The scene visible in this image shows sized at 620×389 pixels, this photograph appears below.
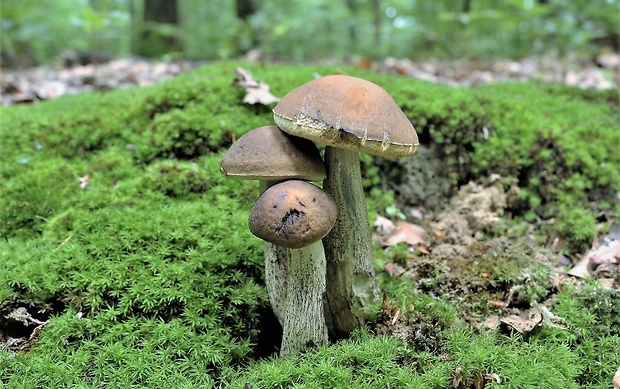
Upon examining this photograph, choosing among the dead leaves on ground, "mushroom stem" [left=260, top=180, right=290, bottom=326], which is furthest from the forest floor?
"mushroom stem" [left=260, top=180, right=290, bottom=326]

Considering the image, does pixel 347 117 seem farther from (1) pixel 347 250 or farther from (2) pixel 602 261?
(2) pixel 602 261

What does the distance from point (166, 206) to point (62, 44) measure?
55.6 feet

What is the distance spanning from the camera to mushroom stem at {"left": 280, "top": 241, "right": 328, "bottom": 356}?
238cm

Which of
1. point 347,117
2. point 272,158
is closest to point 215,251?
point 272,158

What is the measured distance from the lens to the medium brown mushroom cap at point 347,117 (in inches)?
79.5

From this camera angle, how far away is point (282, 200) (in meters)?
2.06

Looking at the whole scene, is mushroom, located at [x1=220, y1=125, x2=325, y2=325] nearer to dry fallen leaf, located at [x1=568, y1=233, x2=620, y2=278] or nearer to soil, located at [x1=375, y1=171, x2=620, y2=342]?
soil, located at [x1=375, y1=171, x2=620, y2=342]

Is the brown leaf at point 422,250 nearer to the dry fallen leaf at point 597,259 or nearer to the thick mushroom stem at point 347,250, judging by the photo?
the thick mushroom stem at point 347,250

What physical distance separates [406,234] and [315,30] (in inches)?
541

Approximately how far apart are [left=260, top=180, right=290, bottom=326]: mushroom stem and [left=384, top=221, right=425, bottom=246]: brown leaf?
119 centimetres

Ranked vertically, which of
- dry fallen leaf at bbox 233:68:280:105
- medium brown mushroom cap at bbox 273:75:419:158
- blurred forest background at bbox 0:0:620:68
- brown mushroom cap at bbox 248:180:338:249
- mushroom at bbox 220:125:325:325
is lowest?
blurred forest background at bbox 0:0:620:68

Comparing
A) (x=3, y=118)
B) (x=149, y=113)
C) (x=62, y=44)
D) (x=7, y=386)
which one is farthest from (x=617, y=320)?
(x=62, y=44)

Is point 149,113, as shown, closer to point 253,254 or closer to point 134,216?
point 134,216

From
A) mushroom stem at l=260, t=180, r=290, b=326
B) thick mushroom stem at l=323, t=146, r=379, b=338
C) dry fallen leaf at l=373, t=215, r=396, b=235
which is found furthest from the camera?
dry fallen leaf at l=373, t=215, r=396, b=235
